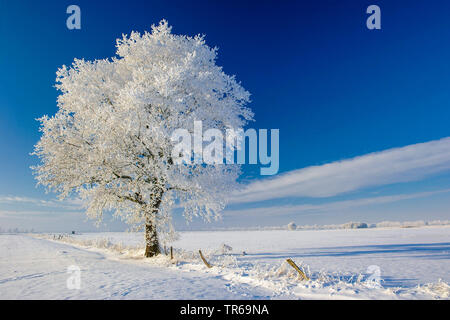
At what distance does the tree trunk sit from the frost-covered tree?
6cm

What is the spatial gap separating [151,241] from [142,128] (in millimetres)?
6806

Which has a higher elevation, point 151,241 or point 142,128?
point 142,128

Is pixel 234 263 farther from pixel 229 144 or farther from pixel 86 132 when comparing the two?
pixel 86 132

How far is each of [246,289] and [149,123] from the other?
9.20m

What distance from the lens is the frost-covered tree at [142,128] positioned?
43.5 feet

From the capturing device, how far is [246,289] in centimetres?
852

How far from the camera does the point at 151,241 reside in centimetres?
1538

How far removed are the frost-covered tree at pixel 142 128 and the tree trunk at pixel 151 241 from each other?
2.3 inches

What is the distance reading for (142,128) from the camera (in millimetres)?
13555

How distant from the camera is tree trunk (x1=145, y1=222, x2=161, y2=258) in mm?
15266

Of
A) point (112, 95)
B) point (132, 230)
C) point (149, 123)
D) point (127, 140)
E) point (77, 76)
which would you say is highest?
point (77, 76)
